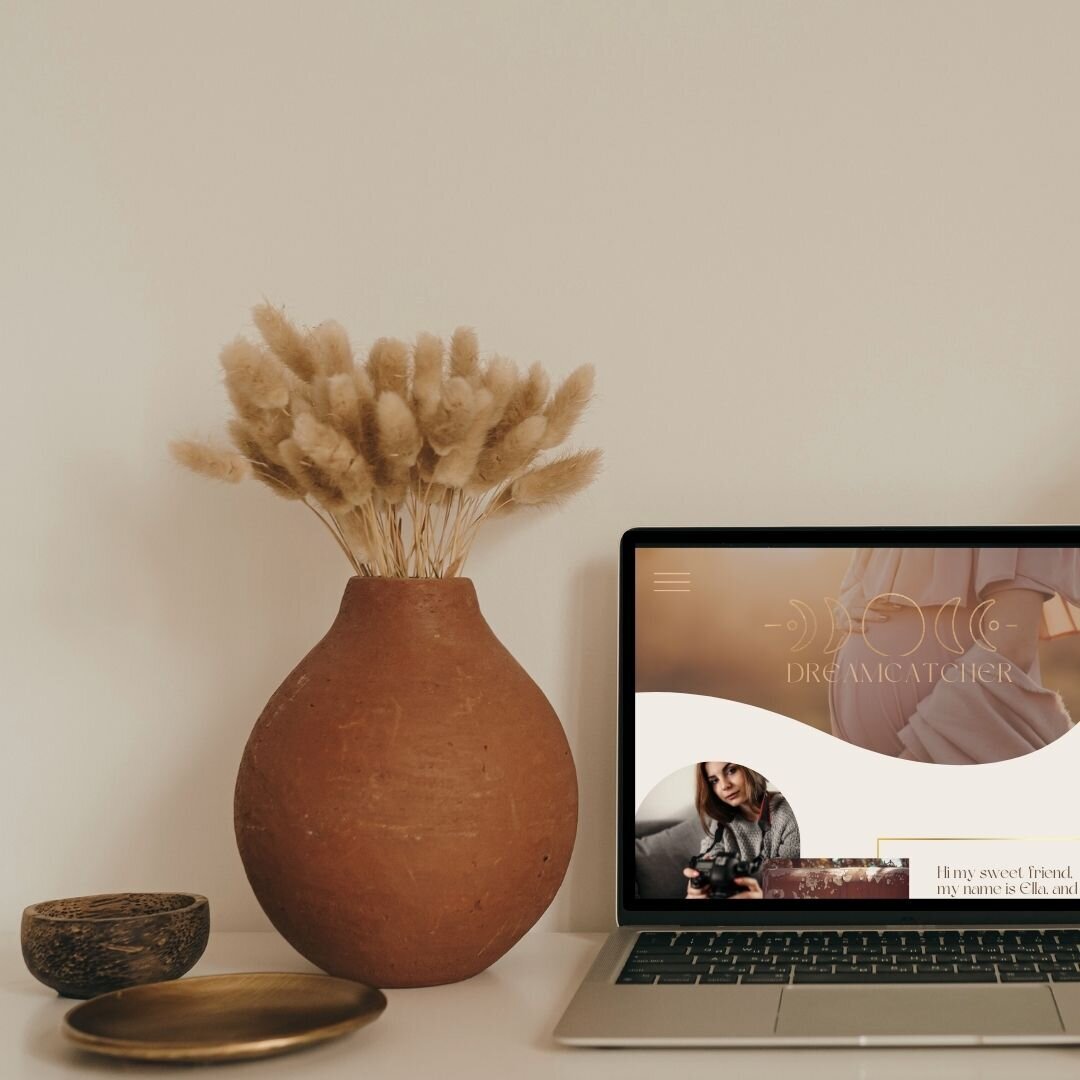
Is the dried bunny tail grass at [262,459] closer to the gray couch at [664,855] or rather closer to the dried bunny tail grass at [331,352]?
the dried bunny tail grass at [331,352]

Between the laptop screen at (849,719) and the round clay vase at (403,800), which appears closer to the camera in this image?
the round clay vase at (403,800)

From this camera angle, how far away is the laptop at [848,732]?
2.84 ft

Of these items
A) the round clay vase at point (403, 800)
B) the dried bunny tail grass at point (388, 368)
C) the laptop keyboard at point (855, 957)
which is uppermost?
the dried bunny tail grass at point (388, 368)

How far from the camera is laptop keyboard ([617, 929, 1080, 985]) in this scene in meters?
0.72

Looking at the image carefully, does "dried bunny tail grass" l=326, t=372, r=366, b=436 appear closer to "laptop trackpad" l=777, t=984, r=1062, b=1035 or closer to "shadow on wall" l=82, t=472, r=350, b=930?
"shadow on wall" l=82, t=472, r=350, b=930

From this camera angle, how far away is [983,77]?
3.19ft

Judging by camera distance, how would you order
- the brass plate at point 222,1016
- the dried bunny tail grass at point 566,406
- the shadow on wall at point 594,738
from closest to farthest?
the brass plate at point 222,1016, the dried bunny tail grass at point 566,406, the shadow on wall at point 594,738

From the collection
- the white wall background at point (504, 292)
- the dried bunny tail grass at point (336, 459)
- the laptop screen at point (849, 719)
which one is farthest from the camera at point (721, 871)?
the dried bunny tail grass at point (336, 459)

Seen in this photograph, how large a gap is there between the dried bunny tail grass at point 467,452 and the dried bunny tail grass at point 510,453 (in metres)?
0.02

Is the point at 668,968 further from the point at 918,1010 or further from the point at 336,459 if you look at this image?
the point at 336,459

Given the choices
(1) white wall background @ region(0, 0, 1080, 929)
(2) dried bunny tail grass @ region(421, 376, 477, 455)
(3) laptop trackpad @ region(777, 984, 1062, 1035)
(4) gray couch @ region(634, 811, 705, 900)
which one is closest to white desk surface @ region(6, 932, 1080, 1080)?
(3) laptop trackpad @ region(777, 984, 1062, 1035)

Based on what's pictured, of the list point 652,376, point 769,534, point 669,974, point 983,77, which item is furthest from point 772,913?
point 983,77

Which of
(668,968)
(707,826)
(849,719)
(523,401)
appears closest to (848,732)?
(849,719)

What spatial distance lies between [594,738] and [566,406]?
27 centimetres
